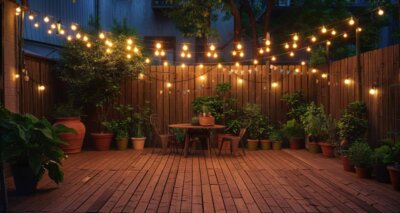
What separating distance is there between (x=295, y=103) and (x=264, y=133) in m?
1.04

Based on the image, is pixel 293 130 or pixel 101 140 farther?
pixel 293 130

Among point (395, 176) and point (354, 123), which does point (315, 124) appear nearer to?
point (354, 123)

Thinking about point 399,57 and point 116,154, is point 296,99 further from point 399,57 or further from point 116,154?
point 116,154

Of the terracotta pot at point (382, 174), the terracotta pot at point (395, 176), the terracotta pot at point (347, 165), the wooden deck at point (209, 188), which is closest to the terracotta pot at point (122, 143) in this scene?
the wooden deck at point (209, 188)

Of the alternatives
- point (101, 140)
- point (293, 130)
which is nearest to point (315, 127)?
point (293, 130)

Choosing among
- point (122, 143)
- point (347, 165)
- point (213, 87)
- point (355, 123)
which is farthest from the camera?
point (213, 87)

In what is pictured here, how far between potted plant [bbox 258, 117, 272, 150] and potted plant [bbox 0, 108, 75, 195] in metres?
5.32

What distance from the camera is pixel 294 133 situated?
939cm

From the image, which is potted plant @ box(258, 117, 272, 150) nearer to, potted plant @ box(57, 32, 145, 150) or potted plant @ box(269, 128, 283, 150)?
potted plant @ box(269, 128, 283, 150)

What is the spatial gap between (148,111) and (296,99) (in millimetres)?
3537

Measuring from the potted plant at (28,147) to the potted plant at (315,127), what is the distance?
17.9 feet

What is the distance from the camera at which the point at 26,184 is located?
4.94 meters

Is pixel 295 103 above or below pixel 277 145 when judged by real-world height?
above

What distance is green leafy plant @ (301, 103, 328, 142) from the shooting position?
28.3 ft
